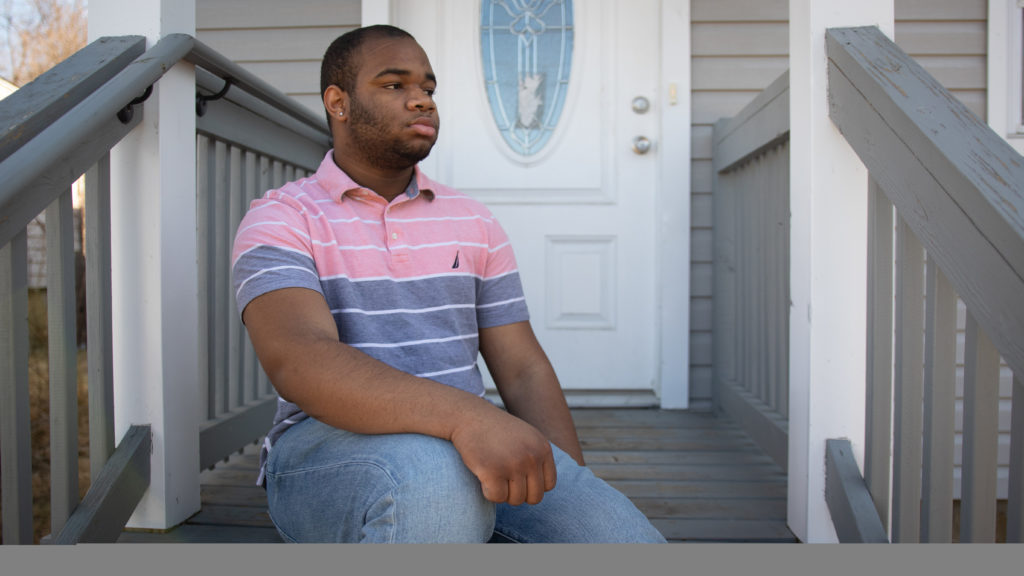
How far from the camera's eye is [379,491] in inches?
34.9

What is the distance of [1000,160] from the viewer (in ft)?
3.21

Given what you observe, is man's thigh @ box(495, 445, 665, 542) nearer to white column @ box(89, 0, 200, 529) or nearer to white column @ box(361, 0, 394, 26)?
white column @ box(89, 0, 200, 529)

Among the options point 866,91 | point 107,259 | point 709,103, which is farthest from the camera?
point 709,103

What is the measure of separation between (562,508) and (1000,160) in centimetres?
79

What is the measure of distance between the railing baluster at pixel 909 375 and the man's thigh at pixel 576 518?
0.53 metres

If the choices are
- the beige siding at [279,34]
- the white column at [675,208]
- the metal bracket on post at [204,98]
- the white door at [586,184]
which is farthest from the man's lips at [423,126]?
the beige siding at [279,34]

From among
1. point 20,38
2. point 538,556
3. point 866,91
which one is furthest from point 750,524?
point 20,38

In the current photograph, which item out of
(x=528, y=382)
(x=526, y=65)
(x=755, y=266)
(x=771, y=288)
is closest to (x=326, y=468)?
(x=528, y=382)

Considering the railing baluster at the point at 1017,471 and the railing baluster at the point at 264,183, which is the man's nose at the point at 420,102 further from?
the railing baluster at the point at 264,183

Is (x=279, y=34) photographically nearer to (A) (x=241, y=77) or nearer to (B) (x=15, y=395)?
(A) (x=241, y=77)

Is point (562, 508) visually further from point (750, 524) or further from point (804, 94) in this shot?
point (804, 94)

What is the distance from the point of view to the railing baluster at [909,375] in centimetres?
124

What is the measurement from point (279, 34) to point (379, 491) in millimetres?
2591

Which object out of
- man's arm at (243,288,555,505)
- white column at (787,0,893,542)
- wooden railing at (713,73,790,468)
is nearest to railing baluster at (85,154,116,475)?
man's arm at (243,288,555,505)
